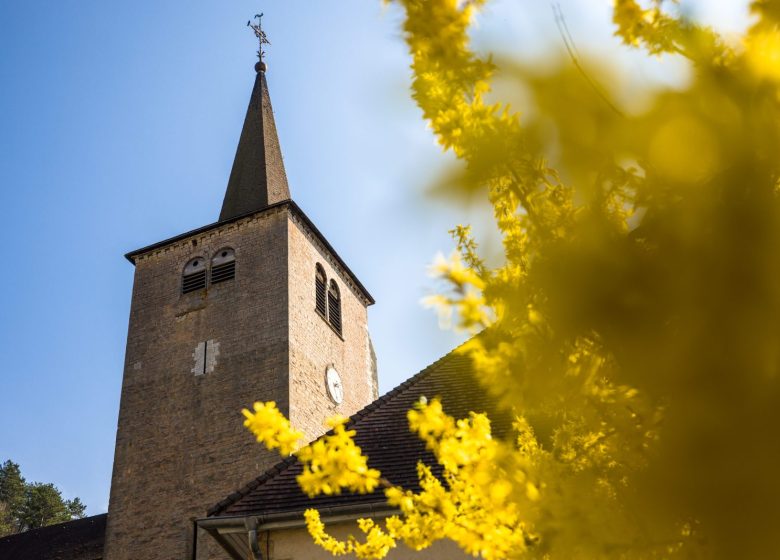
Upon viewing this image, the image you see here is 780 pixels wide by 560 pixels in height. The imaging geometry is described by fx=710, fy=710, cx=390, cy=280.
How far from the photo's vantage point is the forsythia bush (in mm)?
1924

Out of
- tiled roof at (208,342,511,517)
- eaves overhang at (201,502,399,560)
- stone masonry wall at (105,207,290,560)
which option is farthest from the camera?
stone masonry wall at (105,207,290,560)

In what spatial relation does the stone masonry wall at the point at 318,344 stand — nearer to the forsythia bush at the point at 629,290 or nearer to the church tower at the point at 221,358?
the church tower at the point at 221,358

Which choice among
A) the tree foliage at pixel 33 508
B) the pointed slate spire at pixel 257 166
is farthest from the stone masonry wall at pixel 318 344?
the tree foliage at pixel 33 508

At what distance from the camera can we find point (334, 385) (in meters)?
22.4

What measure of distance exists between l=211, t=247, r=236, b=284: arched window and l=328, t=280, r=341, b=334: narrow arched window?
359 cm

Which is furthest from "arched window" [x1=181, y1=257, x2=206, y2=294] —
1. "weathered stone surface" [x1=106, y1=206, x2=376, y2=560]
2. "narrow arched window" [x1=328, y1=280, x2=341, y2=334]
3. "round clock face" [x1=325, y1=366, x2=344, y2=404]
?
"round clock face" [x1=325, y1=366, x2=344, y2=404]

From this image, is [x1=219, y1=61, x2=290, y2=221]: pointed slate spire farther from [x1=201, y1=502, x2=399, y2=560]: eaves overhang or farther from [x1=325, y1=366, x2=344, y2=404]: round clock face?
[x1=201, y1=502, x2=399, y2=560]: eaves overhang

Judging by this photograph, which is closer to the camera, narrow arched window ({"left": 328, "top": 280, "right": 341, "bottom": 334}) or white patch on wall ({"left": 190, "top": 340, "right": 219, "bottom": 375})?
white patch on wall ({"left": 190, "top": 340, "right": 219, "bottom": 375})

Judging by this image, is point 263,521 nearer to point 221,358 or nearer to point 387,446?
point 387,446

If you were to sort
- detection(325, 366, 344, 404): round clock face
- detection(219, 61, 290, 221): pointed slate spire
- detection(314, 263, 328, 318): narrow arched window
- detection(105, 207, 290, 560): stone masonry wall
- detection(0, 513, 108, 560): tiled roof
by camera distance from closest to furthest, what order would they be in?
detection(105, 207, 290, 560): stone masonry wall
detection(325, 366, 344, 404): round clock face
detection(314, 263, 328, 318): narrow arched window
detection(0, 513, 108, 560): tiled roof
detection(219, 61, 290, 221): pointed slate spire

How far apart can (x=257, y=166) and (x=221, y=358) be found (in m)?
9.89

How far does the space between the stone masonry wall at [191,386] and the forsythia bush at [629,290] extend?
1635 centimetres

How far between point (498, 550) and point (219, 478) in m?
17.0

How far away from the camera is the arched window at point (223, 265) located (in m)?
23.0
